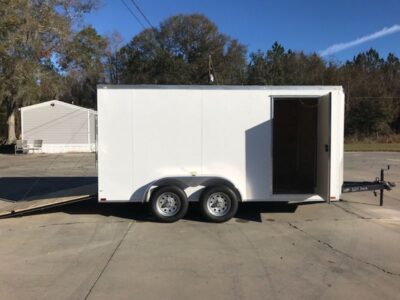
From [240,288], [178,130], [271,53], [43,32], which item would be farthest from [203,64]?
[240,288]

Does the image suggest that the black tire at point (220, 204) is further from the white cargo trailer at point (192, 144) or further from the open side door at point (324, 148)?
the open side door at point (324, 148)

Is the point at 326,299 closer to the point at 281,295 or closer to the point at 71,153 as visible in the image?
the point at 281,295

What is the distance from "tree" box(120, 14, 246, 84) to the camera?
6288 cm

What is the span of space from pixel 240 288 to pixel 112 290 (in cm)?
147

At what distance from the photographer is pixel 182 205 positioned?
9008 millimetres

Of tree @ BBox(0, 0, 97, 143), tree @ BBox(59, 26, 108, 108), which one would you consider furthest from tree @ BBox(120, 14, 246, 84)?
tree @ BBox(0, 0, 97, 143)

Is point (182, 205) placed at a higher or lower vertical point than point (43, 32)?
lower

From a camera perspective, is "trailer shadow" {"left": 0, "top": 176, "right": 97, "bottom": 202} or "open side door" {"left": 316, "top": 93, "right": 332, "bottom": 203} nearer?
"open side door" {"left": 316, "top": 93, "right": 332, "bottom": 203}

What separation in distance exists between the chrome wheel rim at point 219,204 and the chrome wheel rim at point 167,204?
0.66 metres

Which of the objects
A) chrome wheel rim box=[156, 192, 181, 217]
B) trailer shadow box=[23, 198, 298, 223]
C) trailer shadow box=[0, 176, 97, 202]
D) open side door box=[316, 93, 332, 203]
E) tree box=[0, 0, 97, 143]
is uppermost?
tree box=[0, 0, 97, 143]

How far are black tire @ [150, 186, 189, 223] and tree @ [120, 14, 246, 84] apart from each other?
2099 inches

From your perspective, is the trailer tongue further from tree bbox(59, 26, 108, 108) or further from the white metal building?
tree bbox(59, 26, 108, 108)

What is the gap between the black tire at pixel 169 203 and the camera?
355 inches

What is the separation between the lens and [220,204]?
9117 millimetres
